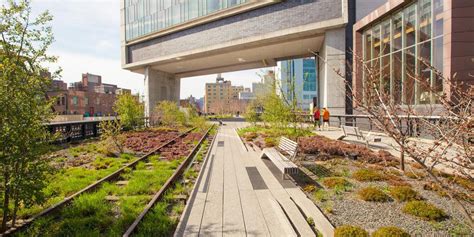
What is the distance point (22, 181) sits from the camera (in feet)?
13.1

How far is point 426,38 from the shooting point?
613 inches

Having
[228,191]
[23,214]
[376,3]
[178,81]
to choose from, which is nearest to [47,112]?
[23,214]

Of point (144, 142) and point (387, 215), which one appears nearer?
point (387, 215)

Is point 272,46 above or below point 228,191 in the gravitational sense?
above

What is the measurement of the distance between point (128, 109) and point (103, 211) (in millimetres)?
20614

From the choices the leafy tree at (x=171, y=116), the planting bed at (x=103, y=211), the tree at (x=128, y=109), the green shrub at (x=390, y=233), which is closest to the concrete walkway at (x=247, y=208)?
the green shrub at (x=390, y=233)

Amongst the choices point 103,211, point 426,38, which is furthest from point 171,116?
point 103,211

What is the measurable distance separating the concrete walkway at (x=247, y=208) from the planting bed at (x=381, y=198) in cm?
49

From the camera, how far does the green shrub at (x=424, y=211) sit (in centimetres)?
450

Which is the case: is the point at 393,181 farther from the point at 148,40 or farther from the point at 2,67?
the point at 148,40

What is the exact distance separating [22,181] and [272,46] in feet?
90.2

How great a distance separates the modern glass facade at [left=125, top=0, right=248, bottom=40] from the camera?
3137 cm

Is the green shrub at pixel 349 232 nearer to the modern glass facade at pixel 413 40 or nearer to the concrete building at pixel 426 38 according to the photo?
the concrete building at pixel 426 38

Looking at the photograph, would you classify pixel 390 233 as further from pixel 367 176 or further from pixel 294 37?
pixel 294 37
